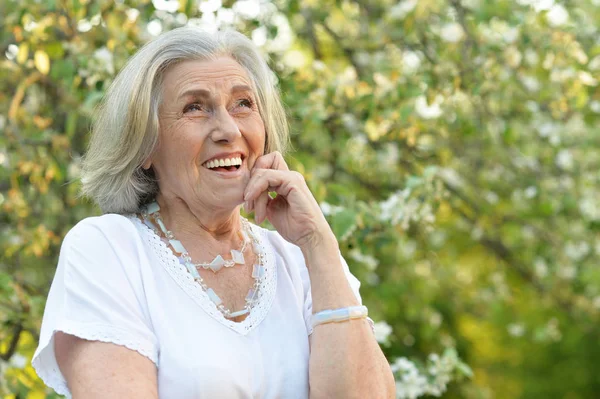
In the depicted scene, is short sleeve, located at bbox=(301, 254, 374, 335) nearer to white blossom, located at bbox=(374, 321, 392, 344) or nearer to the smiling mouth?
the smiling mouth

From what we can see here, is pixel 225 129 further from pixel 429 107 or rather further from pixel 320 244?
pixel 429 107

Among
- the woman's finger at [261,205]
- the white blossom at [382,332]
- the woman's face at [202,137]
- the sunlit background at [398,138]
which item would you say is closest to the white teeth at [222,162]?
the woman's face at [202,137]

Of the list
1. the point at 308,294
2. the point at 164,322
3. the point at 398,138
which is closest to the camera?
the point at 164,322

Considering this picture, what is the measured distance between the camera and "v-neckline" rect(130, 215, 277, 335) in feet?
7.43

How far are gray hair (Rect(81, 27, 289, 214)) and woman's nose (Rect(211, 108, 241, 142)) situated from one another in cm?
16

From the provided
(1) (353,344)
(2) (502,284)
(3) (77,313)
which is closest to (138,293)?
(3) (77,313)

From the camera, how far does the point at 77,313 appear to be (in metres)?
2.08

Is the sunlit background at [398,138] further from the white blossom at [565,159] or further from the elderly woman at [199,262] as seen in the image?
the elderly woman at [199,262]

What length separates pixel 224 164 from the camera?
2375 millimetres

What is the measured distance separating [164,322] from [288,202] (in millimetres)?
516

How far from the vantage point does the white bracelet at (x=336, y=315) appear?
2.29 metres

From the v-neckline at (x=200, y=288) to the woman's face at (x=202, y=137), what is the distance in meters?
0.15

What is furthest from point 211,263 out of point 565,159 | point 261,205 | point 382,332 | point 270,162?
point 565,159

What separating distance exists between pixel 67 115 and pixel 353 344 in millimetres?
2290
